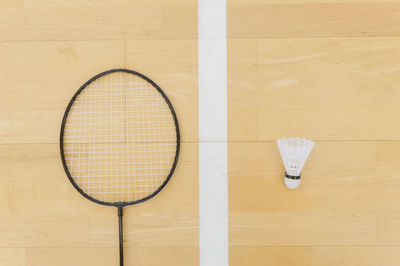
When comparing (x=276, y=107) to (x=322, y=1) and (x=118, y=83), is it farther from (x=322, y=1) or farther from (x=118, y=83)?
(x=118, y=83)

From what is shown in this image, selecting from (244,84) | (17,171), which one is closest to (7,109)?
(17,171)

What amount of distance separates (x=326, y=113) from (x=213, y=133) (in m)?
0.36

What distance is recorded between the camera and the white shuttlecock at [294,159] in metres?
0.62

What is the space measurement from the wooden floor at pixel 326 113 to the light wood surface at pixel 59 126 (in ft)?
0.55

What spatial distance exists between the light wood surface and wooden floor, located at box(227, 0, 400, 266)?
0.17 meters

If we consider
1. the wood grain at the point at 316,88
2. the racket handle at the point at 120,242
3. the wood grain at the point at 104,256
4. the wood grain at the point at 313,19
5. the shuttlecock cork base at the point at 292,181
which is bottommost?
the wood grain at the point at 104,256

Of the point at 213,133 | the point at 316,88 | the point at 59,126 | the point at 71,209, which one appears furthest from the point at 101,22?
the point at 316,88

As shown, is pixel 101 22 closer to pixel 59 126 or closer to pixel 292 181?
pixel 59 126

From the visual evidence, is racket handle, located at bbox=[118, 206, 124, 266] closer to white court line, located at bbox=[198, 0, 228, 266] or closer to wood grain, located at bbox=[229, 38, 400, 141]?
white court line, located at bbox=[198, 0, 228, 266]

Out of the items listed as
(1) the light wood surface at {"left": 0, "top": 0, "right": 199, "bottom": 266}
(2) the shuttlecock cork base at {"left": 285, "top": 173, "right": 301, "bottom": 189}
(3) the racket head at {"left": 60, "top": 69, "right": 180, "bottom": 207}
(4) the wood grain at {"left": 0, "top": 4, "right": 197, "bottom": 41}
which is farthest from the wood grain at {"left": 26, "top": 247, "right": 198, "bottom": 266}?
(4) the wood grain at {"left": 0, "top": 4, "right": 197, "bottom": 41}

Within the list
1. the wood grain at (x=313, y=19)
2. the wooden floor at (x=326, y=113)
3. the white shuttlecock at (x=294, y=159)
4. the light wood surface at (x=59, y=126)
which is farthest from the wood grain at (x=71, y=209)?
the wood grain at (x=313, y=19)

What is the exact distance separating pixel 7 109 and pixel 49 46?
244 millimetres

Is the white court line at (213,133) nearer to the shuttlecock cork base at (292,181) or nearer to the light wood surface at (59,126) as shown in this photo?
the light wood surface at (59,126)

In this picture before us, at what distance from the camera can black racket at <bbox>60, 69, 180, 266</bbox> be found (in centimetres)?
67
